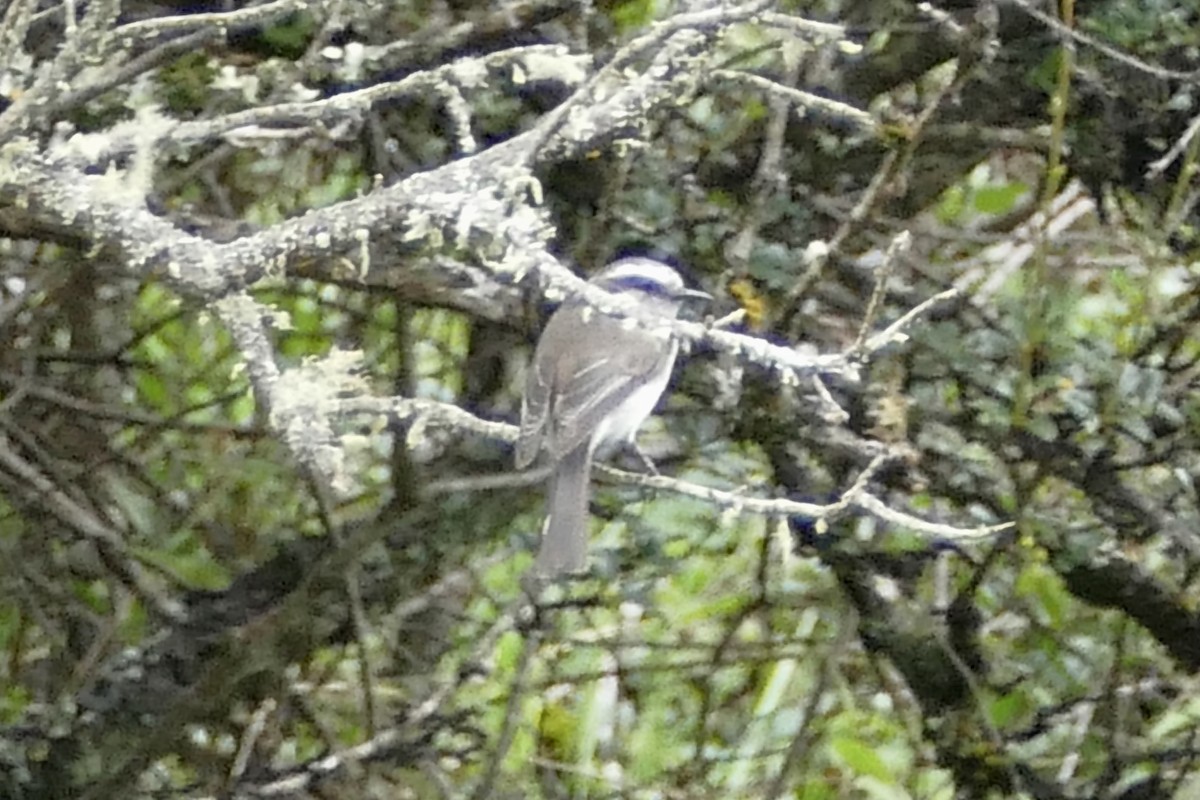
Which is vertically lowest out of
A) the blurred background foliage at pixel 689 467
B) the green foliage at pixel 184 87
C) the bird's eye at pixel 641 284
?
the blurred background foliage at pixel 689 467

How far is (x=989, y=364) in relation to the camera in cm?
249

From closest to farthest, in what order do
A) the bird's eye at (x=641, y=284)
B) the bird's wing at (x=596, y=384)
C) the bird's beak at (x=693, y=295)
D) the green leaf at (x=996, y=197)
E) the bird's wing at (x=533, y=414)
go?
the bird's eye at (x=641, y=284) < the bird's beak at (x=693, y=295) < the bird's wing at (x=533, y=414) < the bird's wing at (x=596, y=384) < the green leaf at (x=996, y=197)

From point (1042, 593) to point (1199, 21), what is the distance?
93 centimetres

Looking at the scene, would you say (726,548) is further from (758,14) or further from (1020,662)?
(758,14)

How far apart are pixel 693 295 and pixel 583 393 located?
1.58ft

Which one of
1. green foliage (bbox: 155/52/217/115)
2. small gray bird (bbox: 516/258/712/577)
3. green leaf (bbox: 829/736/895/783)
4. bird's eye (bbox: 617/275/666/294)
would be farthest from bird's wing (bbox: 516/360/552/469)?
green leaf (bbox: 829/736/895/783)

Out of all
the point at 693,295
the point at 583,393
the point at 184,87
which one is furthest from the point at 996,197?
the point at 184,87

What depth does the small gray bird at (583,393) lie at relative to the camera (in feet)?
7.81

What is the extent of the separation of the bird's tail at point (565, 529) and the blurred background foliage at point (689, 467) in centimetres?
17

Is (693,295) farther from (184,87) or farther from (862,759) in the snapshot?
(862,759)

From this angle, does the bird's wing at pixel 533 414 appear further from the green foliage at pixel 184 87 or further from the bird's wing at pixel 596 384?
the green foliage at pixel 184 87

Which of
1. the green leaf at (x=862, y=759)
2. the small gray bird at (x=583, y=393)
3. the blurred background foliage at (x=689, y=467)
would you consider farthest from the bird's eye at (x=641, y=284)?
the green leaf at (x=862, y=759)

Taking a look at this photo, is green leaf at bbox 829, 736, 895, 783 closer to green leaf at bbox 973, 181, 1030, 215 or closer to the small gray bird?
the small gray bird

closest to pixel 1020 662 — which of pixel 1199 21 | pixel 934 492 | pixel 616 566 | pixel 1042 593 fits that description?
pixel 1042 593
